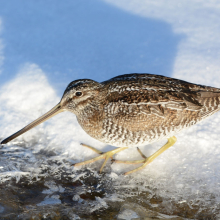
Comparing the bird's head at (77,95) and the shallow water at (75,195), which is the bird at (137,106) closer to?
the bird's head at (77,95)

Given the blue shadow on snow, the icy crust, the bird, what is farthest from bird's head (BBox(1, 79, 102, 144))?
the blue shadow on snow

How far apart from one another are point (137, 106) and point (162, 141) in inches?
46.7

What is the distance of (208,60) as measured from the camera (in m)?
6.14

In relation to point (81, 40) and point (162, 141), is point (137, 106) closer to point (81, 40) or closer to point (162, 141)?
point (162, 141)

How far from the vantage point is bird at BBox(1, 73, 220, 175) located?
3.79 metres

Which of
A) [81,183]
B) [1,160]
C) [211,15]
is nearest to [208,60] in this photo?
[211,15]

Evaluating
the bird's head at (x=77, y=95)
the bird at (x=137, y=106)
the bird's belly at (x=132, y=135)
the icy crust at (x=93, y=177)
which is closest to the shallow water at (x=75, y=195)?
the icy crust at (x=93, y=177)

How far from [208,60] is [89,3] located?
3018mm

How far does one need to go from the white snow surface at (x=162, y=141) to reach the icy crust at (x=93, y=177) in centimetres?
1

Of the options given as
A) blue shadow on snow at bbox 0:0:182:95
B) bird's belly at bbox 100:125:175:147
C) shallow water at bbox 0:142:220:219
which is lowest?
shallow water at bbox 0:142:220:219

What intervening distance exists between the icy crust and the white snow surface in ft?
0.04

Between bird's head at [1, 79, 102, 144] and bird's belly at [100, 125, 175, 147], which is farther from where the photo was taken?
bird's head at [1, 79, 102, 144]

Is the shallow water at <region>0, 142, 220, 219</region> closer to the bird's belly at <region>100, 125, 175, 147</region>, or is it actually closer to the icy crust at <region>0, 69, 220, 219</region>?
the icy crust at <region>0, 69, 220, 219</region>

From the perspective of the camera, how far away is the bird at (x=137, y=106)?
12.4ft
